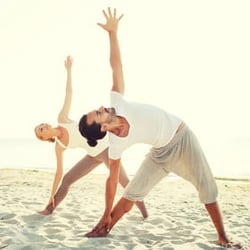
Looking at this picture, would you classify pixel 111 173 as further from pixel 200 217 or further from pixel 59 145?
pixel 200 217

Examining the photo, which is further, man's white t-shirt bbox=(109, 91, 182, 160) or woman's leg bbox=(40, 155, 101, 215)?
woman's leg bbox=(40, 155, 101, 215)

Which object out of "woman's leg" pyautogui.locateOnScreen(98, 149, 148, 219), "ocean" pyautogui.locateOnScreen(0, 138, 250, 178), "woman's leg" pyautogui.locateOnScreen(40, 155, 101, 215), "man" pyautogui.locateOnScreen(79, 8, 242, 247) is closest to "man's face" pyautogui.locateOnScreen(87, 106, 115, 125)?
"man" pyautogui.locateOnScreen(79, 8, 242, 247)

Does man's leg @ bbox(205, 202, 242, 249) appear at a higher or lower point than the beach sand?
higher

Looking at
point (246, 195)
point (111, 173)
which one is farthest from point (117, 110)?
point (246, 195)

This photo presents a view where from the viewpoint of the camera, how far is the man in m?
4.74

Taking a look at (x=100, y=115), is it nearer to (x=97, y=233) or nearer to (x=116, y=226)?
(x=97, y=233)

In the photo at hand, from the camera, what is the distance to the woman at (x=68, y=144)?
611 centimetres

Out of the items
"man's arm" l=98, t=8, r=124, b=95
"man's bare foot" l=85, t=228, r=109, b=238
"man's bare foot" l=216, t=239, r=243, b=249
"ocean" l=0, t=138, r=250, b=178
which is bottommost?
"ocean" l=0, t=138, r=250, b=178

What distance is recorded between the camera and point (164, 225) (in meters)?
6.29

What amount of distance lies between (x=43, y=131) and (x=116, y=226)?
1.42m

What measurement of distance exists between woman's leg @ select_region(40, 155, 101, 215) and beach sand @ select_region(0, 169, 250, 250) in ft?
0.62

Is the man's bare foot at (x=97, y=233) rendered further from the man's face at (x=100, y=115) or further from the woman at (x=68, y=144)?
the man's face at (x=100, y=115)

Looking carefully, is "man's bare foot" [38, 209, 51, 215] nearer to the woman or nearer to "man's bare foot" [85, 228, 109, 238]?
the woman

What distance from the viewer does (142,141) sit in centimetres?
490
